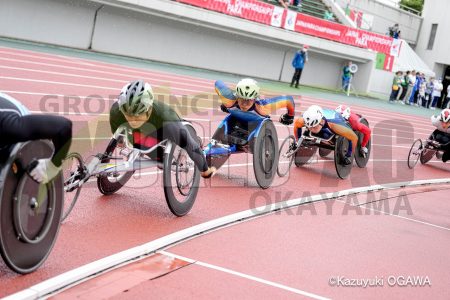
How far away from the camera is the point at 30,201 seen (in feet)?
16.3

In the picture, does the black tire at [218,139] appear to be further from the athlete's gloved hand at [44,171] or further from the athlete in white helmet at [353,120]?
the athlete's gloved hand at [44,171]

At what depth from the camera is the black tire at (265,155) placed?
372 inches

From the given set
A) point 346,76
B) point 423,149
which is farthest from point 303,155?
point 346,76

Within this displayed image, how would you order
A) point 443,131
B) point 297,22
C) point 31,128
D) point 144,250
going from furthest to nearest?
point 297,22 → point 443,131 → point 144,250 → point 31,128

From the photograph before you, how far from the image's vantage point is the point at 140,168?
7027 mm

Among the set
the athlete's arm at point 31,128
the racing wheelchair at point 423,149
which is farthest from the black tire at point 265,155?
the racing wheelchair at point 423,149

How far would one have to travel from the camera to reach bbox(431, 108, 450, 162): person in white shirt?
1470 centimetres

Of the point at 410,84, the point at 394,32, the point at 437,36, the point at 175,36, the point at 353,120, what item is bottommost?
the point at 353,120

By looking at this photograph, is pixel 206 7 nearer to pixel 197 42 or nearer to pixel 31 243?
pixel 197 42

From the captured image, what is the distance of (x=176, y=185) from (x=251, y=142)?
2.29 m

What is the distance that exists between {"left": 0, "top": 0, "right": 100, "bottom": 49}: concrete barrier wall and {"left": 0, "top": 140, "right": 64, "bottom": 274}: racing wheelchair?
818 inches

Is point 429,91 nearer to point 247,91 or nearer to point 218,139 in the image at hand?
point 218,139

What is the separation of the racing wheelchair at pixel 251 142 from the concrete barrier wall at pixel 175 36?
16.9 meters

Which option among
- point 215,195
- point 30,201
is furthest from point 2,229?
point 215,195
